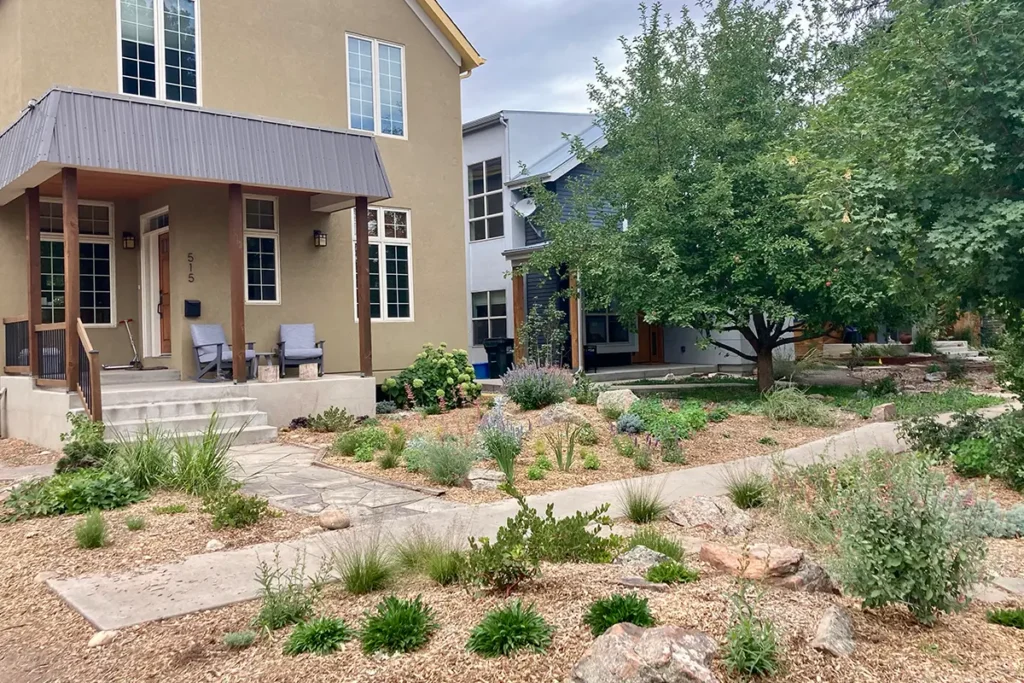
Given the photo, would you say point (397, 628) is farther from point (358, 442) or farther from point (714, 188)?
point (714, 188)

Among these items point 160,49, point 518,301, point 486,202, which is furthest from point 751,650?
point 486,202

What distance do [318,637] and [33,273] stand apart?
915cm

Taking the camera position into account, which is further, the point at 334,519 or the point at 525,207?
the point at 525,207

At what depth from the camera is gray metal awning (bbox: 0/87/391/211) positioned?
387 inches

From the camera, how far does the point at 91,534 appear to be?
5.71 meters

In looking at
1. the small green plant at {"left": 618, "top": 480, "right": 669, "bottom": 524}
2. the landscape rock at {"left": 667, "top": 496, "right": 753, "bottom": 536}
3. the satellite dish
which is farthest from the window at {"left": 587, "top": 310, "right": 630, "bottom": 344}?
the landscape rock at {"left": 667, "top": 496, "right": 753, "bottom": 536}

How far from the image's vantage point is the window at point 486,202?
22.0 metres

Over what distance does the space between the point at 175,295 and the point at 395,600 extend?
9711mm

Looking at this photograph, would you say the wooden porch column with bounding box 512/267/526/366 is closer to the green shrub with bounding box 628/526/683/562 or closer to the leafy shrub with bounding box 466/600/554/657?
the green shrub with bounding box 628/526/683/562

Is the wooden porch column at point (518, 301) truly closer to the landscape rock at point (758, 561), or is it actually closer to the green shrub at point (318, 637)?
the landscape rock at point (758, 561)

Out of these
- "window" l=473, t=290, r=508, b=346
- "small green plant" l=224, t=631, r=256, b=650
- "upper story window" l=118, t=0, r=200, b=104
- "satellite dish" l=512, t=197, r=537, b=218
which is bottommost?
"small green plant" l=224, t=631, r=256, b=650

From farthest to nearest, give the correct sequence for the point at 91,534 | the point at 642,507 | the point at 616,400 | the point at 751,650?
1. the point at 616,400
2. the point at 642,507
3. the point at 91,534
4. the point at 751,650

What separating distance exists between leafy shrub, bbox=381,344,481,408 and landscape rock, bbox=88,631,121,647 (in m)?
9.44

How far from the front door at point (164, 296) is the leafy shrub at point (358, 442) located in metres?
4.61
